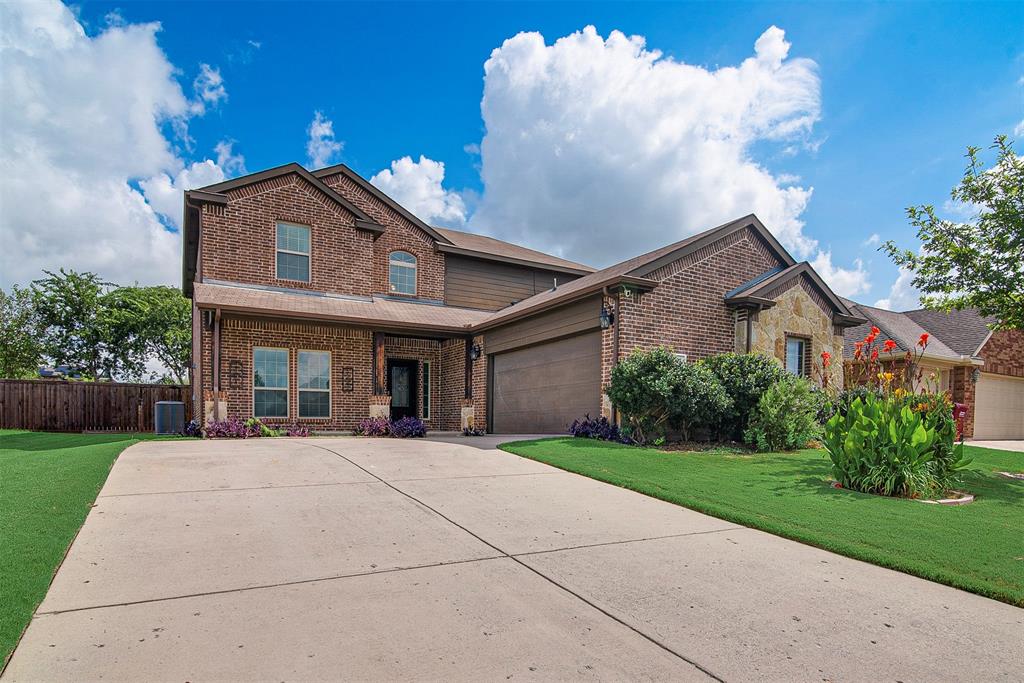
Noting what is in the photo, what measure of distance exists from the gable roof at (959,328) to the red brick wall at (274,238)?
18276 millimetres

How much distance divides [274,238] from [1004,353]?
78.2ft

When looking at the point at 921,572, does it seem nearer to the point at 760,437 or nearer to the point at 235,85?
the point at 760,437

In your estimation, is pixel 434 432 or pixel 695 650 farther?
pixel 434 432

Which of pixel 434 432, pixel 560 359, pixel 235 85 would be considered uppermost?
pixel 235 85

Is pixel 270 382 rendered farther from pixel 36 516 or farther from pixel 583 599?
pixel 583 599

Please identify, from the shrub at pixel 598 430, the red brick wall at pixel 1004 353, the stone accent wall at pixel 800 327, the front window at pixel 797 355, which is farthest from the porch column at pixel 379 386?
the red brick wall at pixel 1004 353

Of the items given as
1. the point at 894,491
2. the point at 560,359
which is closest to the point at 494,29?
the point at 560,359

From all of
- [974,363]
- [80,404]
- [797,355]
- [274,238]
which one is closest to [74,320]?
[80,404]

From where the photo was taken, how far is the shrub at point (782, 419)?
10.4 metres

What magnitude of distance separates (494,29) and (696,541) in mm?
11695

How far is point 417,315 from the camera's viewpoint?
1602 centimetres

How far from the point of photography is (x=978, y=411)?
18.8 meters

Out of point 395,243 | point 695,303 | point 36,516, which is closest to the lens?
point 36,516

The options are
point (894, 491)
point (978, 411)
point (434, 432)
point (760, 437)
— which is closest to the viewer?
point (894, 491)
